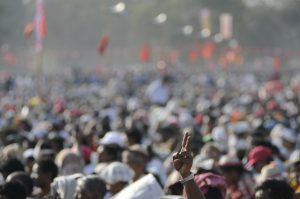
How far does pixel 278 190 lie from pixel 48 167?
233cm

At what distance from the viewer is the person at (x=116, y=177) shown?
6.42m

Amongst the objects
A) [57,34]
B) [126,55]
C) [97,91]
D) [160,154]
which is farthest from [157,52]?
[160,154]

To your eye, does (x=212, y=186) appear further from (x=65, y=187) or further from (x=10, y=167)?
(x=10, y=167)

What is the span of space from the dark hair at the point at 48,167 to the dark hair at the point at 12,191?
1.29 metres

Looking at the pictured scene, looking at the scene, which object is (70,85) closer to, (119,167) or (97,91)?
(97,91)

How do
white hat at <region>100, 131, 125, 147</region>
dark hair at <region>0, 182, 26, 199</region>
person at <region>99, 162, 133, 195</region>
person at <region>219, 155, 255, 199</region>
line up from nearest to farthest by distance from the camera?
dark hair at <region>0, 182, 26, 199</region> < person at <region>99, 162, 133, 195</region> < person at <region>219, 155, 255, 199</region> < white hat at <region>100, 131, 125, 147</region>

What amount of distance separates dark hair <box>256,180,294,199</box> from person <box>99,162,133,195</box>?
1632mm

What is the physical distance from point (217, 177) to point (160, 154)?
14.5 feet

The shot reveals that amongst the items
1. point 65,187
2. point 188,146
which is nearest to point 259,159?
point 65,187

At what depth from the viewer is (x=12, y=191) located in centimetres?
536

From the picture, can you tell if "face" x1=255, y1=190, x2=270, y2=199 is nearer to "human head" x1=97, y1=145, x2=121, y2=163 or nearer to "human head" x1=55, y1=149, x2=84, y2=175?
"human head" x1=55, y1=149, x2=84, y2=175

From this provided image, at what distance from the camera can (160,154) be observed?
9531 mm

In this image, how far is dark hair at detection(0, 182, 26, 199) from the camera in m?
5.34

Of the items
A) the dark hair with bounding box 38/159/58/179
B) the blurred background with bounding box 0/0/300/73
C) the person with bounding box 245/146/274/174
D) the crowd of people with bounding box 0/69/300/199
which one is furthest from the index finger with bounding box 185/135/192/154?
the blurred background with bounding box 0/0/300/73
